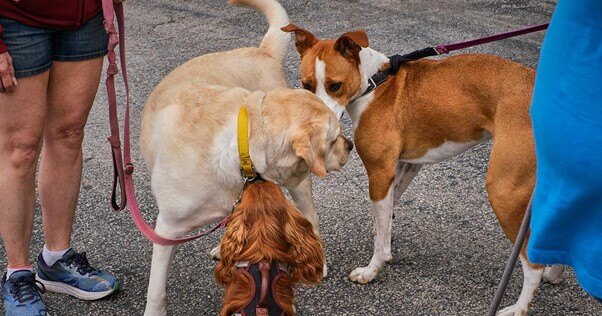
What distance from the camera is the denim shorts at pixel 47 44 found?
2992 millimetres

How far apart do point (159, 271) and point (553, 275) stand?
6.39ft

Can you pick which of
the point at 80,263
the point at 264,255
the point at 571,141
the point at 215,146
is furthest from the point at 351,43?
the point at 571,141

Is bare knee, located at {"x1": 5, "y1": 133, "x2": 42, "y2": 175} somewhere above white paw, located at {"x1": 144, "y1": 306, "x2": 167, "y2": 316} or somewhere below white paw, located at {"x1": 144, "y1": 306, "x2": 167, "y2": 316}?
above

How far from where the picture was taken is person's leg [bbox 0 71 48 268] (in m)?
3.09

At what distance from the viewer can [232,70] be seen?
154 inches

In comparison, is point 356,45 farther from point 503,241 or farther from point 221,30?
point 221,30

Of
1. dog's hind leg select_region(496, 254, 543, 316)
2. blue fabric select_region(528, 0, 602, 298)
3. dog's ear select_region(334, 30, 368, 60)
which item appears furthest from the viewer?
dog's ear select_region(334, 30, 368, 60)

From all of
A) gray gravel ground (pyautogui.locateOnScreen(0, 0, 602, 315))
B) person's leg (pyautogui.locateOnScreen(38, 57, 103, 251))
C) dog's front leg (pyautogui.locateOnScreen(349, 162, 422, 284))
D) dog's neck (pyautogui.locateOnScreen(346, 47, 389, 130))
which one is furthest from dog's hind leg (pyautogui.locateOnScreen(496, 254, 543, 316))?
person's leg (pyautogui.locateOnScreen(38, 57, 103, 251))

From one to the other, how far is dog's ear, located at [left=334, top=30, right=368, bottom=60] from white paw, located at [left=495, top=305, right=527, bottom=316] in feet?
4.71

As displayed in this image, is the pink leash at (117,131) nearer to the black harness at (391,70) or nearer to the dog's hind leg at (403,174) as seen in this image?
the black harness at (391,70)

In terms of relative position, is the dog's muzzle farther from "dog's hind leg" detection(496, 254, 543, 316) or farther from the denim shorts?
"dog's hind leg" detection(496, 254, 543, 316)

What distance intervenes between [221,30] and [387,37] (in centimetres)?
177

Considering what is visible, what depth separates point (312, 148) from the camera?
2.98 meters

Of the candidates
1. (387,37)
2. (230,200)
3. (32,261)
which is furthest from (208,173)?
(387,37)
